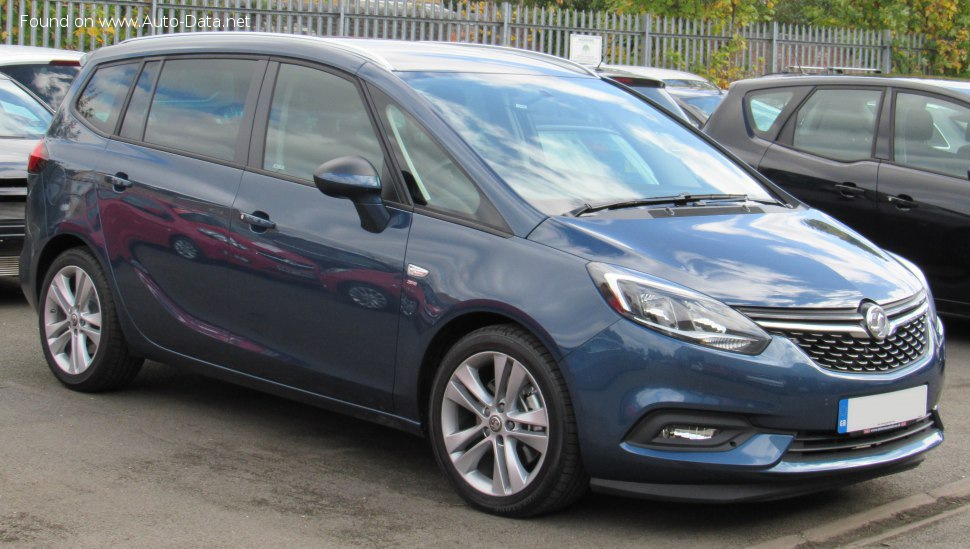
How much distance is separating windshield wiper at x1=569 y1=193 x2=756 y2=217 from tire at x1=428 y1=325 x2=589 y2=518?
2.00ft

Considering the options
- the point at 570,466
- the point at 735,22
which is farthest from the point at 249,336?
the point at 735,22

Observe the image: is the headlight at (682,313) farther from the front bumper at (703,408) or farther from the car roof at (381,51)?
the car roof at (381,51)

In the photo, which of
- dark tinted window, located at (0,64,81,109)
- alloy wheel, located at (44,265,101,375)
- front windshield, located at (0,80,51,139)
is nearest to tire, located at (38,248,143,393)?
alloy wheel, located at (44,265,101,375)

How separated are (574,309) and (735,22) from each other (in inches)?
780

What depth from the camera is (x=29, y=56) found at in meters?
11.1

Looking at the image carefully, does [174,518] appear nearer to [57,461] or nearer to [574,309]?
[57,461]

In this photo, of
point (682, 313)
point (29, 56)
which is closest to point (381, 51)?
point (682, 313)

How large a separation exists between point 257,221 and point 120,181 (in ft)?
3.54

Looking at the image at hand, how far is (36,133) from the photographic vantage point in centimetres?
978

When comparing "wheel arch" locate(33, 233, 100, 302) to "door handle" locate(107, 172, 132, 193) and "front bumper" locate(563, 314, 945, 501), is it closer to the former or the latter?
"door handle" locate(107, 172, 132, 193)

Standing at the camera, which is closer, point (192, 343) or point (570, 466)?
point (570, 466)

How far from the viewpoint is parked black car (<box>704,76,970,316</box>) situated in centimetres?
832

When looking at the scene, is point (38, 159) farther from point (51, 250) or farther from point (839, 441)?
point (839, 441)

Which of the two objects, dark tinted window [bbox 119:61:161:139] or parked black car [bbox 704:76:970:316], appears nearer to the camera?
dark tinted window [bbox 119:61:161:139]
